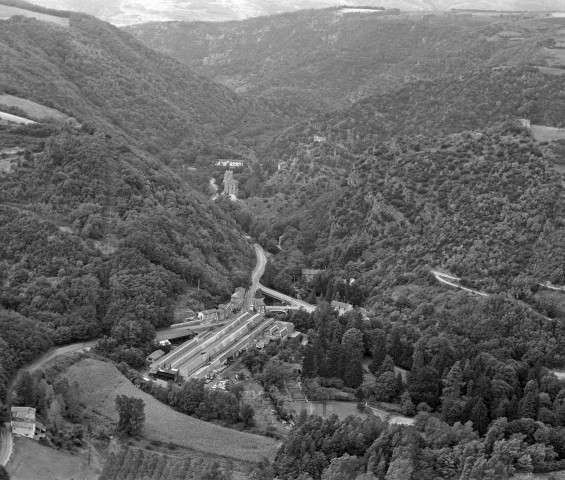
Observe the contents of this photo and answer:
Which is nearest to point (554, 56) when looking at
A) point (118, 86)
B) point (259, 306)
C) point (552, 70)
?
point (552, 70)

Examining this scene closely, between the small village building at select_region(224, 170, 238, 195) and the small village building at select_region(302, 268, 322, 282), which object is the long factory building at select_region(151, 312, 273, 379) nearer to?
the small village building at select_region(302, 268, 322, 282)

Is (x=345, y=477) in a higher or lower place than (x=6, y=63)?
lower

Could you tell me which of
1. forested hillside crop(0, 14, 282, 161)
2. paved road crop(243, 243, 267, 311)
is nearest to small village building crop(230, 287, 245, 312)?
paved road crop(243, 243, 267, 311)

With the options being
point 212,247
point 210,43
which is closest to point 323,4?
point 210,43

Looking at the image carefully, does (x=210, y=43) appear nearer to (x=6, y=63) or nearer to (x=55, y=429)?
(x=6, y=63)

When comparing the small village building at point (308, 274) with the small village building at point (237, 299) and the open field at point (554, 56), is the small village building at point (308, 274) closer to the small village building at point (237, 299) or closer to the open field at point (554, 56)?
the small village building at point (237, 299)

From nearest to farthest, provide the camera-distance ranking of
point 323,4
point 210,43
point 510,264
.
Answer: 1. point 510,264
2. point 210,43
3. point 323,4

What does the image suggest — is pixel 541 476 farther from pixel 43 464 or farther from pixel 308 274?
pixel 308 274
